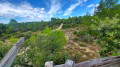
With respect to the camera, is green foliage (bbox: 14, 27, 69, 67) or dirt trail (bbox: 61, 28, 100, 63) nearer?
green foliage (bbox: 14, 27, 69, 67)

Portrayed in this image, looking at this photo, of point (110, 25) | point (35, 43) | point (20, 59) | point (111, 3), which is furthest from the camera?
point (111, 3)

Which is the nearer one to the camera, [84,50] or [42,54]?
[42,54]

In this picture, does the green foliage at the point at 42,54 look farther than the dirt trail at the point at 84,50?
No

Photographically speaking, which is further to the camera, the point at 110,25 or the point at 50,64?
the point at 110,25

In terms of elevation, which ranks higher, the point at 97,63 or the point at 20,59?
the point at 97,63

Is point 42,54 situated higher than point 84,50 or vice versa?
point 42,54

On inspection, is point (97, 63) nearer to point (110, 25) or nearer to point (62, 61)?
point (62, 61)

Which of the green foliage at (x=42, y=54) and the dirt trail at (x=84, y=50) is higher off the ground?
the green foliage at (x=42, y=54)

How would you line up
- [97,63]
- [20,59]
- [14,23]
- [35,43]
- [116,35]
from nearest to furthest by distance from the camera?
[97,63]
[116,35]
[20,59]
[35,43]
[14,23]

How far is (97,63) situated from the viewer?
2.37 feet

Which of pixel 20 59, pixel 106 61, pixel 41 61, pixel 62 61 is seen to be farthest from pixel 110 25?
pixel 20 59

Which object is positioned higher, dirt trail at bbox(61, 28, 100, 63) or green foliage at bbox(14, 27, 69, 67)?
green foliage at bbox(14, 27, 69, 67)

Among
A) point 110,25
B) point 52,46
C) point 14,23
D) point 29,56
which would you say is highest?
point 14,23

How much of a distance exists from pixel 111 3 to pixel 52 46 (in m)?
Answer: 11.4
